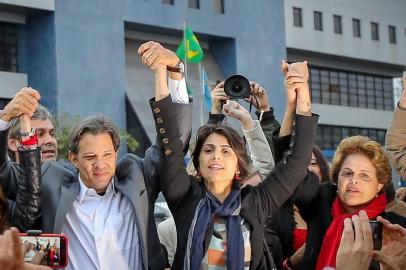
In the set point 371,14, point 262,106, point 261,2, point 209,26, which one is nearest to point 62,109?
point 209,26

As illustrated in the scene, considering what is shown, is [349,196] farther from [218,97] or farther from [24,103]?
[24,103]

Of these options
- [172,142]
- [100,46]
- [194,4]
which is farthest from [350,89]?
[172,142]

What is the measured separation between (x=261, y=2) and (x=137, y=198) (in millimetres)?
37351

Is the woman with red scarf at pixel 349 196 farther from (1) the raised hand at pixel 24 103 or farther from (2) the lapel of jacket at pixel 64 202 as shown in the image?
(1) the raised hand at pixel 24 103

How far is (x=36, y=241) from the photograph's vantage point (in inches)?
127

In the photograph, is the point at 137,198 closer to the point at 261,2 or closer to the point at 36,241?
the point at 36,241

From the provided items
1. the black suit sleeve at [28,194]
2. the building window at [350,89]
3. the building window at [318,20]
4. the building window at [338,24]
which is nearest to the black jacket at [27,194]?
the black suit sleeve at [28,194]

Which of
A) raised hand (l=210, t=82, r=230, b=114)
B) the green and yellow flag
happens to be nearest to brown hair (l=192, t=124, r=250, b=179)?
raised hand (l=210, t=82, r=230, b=114)

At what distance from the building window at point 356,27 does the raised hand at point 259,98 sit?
4110 cm

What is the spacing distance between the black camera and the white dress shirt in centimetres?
109

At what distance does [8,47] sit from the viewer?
109 feet

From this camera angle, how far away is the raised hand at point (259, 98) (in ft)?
17.0

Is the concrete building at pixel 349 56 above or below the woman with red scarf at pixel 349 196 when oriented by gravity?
above

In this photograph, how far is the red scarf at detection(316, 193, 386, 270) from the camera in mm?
4004
